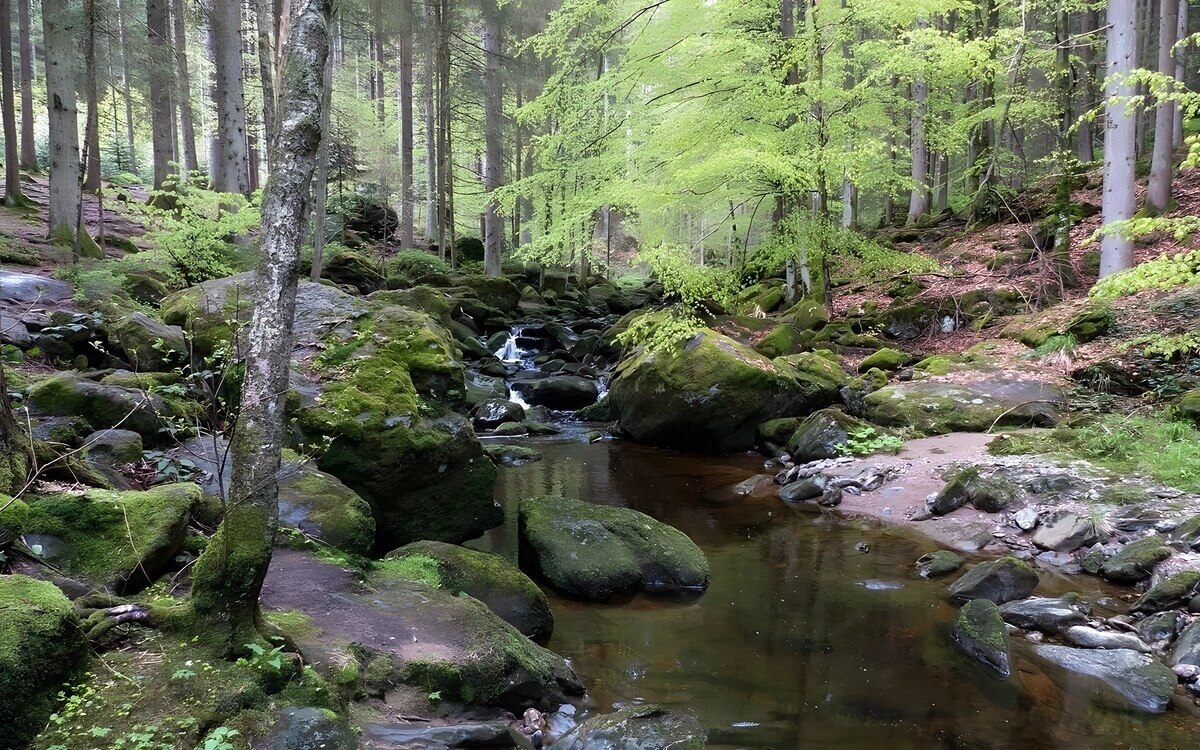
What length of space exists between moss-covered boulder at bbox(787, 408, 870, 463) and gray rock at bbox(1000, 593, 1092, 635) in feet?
14.9

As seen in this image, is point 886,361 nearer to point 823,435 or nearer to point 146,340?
point 823,435

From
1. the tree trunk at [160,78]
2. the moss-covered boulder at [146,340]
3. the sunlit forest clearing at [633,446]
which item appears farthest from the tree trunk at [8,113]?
the moss-covered boulder at [146,340]

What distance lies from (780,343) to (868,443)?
14.5ft

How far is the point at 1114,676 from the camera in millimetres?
4633

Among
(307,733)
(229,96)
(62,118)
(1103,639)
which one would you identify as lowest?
Result: (1103,639)

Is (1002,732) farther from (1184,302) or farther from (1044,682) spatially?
(1184,302)

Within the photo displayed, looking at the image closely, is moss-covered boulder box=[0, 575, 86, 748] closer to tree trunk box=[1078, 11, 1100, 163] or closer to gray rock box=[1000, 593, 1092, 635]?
gray rock box=[1000, 593, 1092, 635]

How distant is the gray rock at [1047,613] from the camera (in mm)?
5379

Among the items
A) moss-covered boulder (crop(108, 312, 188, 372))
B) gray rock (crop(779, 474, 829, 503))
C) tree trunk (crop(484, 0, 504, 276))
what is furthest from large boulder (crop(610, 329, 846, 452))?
tree trunk (crop(484, 0, 504, 276))

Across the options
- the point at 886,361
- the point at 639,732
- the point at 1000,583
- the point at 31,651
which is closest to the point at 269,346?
the point at 31,651

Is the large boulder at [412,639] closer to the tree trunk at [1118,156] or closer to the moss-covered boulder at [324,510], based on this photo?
the moss-covered boulder at [324,510]

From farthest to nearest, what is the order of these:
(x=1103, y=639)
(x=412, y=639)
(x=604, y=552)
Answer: (x=604, y=552)
(x=1103, y=639)
(x=412, y=639)

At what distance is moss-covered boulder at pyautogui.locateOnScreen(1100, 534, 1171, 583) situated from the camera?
6.03 metres

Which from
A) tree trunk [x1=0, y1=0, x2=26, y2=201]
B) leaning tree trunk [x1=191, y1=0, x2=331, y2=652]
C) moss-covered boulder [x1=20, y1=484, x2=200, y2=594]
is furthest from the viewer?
tree trunk [x1=0, y1=0, x2=26, y2=201]
